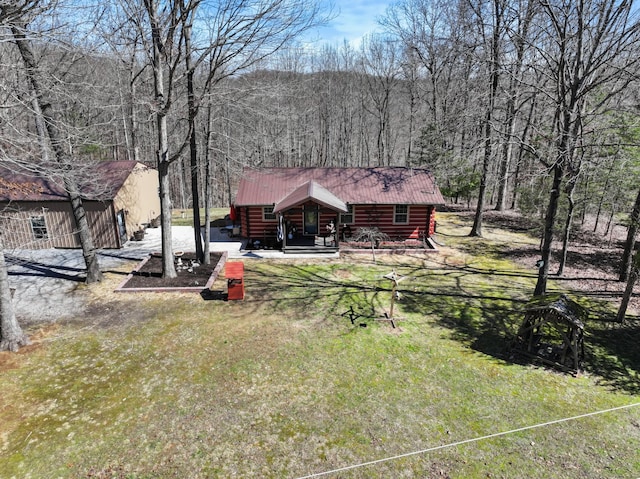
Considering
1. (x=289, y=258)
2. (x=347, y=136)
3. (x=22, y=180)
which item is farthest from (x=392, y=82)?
(x=22, y=180)

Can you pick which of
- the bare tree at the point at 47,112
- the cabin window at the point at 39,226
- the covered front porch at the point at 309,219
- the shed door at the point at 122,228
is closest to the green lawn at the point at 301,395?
the bare tree at the point at 47,112

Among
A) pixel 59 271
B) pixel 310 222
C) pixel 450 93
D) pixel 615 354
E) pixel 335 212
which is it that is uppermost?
pixel 450 93

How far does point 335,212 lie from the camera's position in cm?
1839

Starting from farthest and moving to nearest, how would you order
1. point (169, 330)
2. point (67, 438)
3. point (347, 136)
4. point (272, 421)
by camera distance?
1. point (347, 136)
2. point (169, 330)
3. point (272, 421)
4. point (67, 438)

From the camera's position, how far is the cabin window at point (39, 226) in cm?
1683

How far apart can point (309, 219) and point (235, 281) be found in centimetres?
814

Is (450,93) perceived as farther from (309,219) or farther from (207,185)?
(207,185)

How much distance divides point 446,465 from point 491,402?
208 cm

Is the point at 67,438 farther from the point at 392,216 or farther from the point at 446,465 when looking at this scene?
the point at 392,216

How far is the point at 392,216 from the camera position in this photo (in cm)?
1894

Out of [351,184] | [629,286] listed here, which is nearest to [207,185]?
[351,184]

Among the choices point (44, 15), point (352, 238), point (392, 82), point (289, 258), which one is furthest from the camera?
point (392, 82)

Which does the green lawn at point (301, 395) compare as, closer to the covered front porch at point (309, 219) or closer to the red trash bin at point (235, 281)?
the red trash bin at point (235, 281)

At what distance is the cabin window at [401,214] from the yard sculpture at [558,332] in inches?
412
